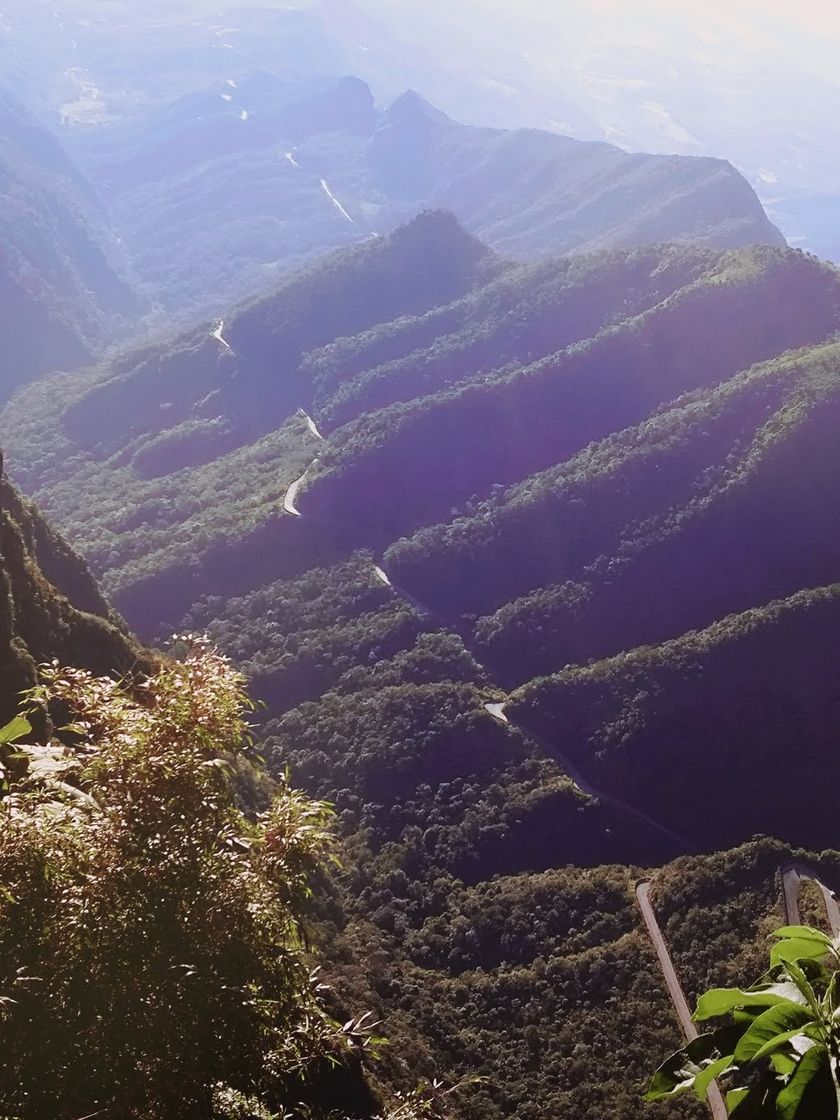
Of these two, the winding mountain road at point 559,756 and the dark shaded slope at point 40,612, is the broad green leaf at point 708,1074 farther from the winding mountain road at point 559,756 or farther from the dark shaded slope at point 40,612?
the winding mountain road at point 559,756

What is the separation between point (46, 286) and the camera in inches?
6590

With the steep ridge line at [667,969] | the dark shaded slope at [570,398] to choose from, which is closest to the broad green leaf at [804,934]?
the steep ridge line at [667,969]

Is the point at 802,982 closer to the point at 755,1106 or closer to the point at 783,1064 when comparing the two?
the point at 783,1064

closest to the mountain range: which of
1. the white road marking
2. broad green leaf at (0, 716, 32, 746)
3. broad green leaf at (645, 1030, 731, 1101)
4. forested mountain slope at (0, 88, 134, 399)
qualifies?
the white road marking

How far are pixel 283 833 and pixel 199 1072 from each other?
139 cm

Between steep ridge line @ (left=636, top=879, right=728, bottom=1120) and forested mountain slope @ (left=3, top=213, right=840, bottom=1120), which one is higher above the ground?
forested mountain slope @ (left=3, top=213, right=840, bottom=1120)

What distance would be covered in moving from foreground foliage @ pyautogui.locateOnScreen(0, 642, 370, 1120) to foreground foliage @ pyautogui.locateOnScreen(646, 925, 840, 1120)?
206cm

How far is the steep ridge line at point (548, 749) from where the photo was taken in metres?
52.2

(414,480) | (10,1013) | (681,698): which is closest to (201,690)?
(10,1013)

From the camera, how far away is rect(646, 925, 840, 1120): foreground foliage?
3.30 meters

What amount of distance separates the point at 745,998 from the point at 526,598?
6796 centimetres

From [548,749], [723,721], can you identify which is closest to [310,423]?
[548,749]

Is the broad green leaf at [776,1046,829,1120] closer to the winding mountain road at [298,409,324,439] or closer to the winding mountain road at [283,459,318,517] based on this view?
the winding mountain road at [283,459,318,517]

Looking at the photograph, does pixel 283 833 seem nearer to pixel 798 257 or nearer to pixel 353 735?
pixel 353 735
